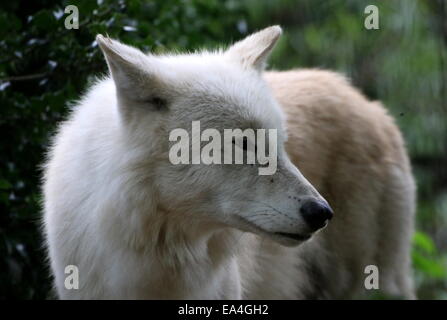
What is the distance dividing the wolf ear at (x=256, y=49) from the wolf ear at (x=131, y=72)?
22.4 inches

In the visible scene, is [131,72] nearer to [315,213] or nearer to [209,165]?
[209,165]

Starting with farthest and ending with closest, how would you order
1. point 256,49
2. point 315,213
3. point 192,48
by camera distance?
point 192,48 → point 256,49 → point 315,213

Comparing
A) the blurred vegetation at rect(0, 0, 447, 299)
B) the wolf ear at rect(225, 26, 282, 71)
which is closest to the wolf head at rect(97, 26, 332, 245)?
the wolf ear at rect(225, 26, 282, 71)

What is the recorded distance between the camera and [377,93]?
35.2 feet

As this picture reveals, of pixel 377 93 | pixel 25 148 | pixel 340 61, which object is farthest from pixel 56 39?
pixel 377 93

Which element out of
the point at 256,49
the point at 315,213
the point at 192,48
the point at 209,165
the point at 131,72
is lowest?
the point at 315,213

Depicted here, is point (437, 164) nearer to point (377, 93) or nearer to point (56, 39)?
point (377, 93)

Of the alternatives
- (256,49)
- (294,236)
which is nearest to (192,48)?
(256,49)

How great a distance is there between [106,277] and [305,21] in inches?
316

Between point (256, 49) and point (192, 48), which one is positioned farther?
point (192, 48)

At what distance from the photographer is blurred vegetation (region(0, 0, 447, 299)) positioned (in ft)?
15.7

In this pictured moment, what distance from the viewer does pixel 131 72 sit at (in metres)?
3.54

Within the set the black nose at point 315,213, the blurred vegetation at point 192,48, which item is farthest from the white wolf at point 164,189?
the blurred vegetation at point 192,48

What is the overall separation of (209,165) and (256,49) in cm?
87
